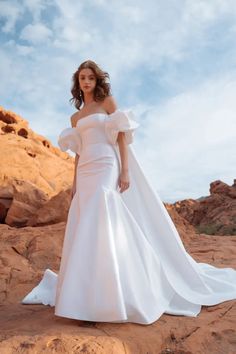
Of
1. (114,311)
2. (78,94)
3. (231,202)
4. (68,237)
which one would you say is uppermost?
(231,202)

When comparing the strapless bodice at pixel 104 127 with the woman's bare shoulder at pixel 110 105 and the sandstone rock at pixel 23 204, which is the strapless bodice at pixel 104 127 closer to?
the woman's bare shoulder at pixel 110 105

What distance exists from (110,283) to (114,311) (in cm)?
21

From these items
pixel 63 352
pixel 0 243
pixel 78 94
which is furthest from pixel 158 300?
pixel 0 243

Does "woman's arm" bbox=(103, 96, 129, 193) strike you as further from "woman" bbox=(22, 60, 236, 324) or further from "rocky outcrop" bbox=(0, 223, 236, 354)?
"rocky outcrop" bbox=(0, 223, 236, 354)

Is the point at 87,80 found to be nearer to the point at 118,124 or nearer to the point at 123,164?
the point at 118,124

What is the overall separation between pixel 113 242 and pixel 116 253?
0.11m

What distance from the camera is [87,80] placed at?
363 centimetres

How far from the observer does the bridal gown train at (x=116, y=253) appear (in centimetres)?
290

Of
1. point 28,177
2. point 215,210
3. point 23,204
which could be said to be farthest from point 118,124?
point 215,210

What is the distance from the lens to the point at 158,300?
3.25 metres

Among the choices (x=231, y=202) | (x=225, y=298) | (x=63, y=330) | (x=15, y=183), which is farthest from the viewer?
(x=231, y=202)

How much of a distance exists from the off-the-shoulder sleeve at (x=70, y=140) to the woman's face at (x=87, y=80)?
0.43 metres

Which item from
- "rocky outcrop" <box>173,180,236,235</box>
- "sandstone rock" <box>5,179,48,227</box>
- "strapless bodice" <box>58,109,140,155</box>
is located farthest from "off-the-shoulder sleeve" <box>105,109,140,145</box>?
"rocky outcrop" <box>173,180,236,235</box>

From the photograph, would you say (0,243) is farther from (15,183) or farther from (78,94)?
(15,183)
